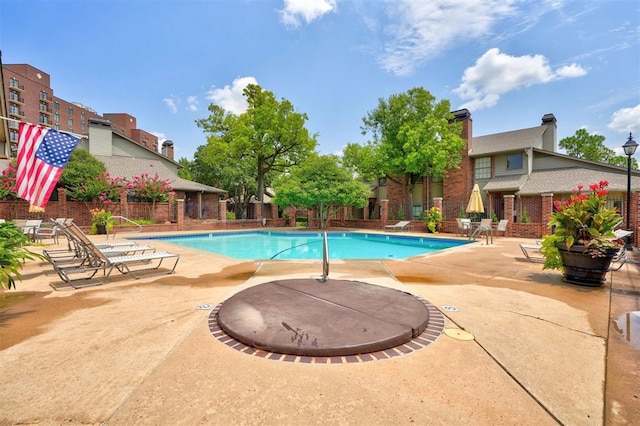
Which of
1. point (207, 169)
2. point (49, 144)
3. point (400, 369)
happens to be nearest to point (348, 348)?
point (400, 369)

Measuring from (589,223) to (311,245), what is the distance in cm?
1168

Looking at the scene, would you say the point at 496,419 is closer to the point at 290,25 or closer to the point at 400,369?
the point at 400,369

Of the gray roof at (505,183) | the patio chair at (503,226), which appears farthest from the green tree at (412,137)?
the patio chair at (503,226)

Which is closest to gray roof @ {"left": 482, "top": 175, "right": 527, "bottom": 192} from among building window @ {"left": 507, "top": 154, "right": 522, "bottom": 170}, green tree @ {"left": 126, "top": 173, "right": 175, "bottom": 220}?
building window @ {"left": 507, "top": 154, "right": 522, "bottom": 170}

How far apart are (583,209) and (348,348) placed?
5.69 meters

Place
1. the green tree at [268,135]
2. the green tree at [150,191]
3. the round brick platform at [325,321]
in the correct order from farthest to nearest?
the green tree at [268,135]
the green tree at [150,191]
the round brick platform at [325,321]

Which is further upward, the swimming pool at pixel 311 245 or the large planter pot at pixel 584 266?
the large planter pot at pixel 584 266

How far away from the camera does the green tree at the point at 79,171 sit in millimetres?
20688

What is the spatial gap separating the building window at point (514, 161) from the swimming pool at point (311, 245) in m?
11.6

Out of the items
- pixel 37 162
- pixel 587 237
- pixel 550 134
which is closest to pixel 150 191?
pixel 37 162

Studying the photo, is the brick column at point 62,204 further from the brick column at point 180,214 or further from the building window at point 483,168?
the building window at point 483,168

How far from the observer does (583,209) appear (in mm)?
5703

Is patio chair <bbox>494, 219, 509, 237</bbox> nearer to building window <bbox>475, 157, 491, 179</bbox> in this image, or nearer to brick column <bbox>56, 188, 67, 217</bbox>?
building window <bbox>475, 157, 491, 179</bbox>

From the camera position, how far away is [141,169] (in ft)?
91.2
